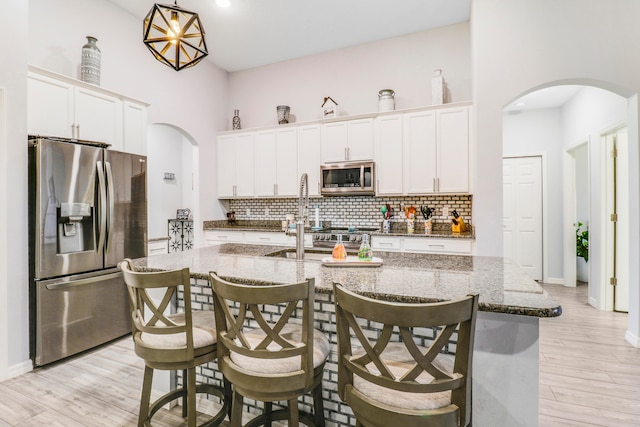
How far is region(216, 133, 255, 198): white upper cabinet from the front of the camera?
16.4 ft

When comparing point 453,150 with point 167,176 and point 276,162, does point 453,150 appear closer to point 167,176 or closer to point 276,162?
point 276,162

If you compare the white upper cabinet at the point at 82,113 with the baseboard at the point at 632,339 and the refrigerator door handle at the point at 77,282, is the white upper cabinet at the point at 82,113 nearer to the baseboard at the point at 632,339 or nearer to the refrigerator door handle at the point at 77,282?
the refrigerator door handle at the point at 77,282

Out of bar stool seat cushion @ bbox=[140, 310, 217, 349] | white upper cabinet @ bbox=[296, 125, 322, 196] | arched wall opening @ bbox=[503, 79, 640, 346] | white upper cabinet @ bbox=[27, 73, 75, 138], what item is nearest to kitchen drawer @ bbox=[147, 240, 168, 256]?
white upper cabinet @ bbox=[27, 73, 75, 138]

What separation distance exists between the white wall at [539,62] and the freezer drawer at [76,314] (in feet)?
11.7

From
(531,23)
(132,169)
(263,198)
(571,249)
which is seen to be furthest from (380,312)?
(571,249)

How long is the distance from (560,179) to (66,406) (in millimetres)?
6615

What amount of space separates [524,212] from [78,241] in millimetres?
6149

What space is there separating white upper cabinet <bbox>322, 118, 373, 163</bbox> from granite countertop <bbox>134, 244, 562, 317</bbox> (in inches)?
90.6

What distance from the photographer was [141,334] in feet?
5.29

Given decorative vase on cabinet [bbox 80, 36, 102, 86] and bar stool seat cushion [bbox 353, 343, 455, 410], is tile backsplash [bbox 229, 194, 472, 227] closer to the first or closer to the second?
decorative vase on cabinet [bbox 80, 36, 102, 86]

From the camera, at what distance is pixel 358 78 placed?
4617 mm

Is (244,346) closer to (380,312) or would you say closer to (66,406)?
(380,312)

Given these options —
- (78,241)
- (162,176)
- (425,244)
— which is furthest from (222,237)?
(425,244)

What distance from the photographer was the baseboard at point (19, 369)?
2452 mm
